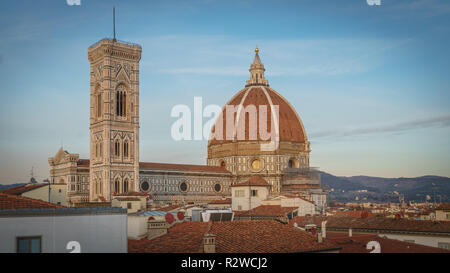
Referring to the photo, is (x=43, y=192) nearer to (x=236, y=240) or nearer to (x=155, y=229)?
(x=155, y=229)

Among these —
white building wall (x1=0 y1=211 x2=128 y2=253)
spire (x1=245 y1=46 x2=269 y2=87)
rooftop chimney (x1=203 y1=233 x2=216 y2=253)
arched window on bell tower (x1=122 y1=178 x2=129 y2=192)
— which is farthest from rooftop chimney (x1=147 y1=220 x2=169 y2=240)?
spire (x1=245 y1=46 x2=269 y2=87)

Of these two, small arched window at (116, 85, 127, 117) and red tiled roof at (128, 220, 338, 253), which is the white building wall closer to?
red tiled roof at (128, 220, 338, 253)

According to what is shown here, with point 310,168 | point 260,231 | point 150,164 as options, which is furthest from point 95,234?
point 310,168

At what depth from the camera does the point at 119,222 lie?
17.9 metres

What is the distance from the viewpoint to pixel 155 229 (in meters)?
24.9

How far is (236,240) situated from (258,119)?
90885 mm

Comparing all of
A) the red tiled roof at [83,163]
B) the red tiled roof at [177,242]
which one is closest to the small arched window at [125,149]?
the red tiled roof at [83,163]

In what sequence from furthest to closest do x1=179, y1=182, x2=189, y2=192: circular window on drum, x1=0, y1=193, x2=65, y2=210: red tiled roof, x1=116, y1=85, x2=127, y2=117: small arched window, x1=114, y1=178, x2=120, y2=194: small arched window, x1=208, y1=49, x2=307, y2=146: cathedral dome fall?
x1=208, y1=49, x2=307, y2=146: cathedral dome
x1=179, y1=182, x2=189, y2=192: circular window on drum
x1=116, y1=85, x2=127, y2=117: small arched window
x1=114, y1=178, x2=120, y2=194: small arched window
x1=0, y1=193, x2=65, y2=210: red tiled roof

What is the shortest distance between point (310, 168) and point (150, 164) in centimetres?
2741

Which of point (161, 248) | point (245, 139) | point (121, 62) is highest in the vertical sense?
point (121, 62)

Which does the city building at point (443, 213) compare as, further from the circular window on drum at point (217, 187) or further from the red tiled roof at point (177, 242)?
the circular window on drum at point (217, 187)

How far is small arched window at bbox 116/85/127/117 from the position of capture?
276 feet

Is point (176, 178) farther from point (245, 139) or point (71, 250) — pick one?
point (71, 250)

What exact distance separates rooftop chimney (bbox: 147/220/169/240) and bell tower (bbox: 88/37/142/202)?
2208 inches
